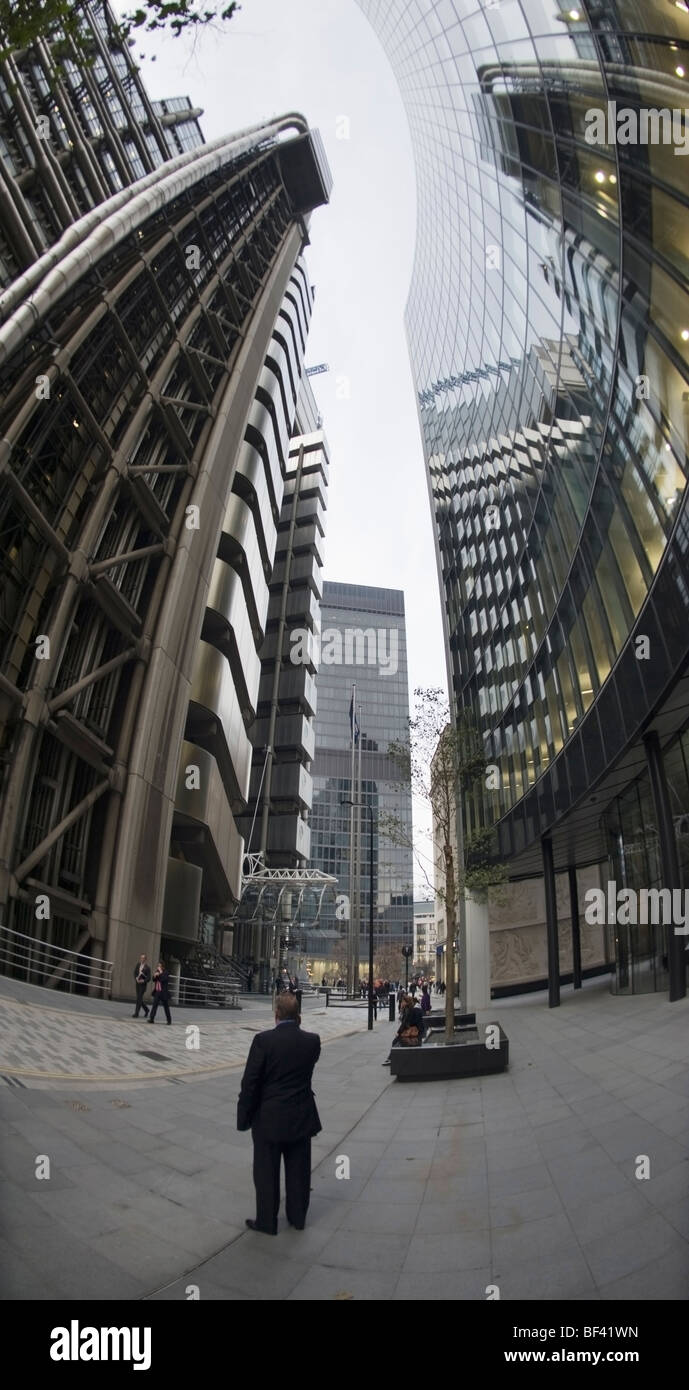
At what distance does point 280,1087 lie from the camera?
4332 mm

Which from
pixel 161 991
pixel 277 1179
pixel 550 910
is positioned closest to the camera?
pixel 277 1179

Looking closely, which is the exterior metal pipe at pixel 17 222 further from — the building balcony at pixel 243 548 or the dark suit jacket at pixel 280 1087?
the dark suit jacket at pixel 280 1087

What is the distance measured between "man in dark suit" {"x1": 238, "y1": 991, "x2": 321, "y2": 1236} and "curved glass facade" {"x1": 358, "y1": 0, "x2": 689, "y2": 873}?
35.9 ft

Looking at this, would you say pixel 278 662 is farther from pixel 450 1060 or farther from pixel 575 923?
pixel 450 1060

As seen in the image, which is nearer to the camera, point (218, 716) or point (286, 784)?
point (218, 716)

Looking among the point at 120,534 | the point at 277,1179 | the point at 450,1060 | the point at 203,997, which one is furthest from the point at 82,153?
the point at 277,1179

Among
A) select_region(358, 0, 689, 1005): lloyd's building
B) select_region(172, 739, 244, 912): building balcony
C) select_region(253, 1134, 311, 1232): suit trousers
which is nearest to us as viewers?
select_region(253, 1134, 311, 1232): suit trousers

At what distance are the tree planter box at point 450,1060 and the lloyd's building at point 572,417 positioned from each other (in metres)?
5.86

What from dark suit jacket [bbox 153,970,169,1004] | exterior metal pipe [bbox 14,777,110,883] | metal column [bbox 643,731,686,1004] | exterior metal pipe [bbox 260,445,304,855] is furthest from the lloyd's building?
exterior metal pipe [bbox 260,445,304,855]

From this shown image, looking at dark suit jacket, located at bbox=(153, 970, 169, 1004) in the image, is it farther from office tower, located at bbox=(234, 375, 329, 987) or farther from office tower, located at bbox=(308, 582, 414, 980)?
office tower, located at bbox=(308, 582, 414, 980)

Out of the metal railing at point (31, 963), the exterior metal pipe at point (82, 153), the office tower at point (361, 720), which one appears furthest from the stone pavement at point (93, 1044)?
the office tower at point (361, 720)

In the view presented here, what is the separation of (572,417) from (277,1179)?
2354 cm

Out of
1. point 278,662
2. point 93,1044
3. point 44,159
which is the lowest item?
point 93,1044

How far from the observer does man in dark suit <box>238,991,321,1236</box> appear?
387cm
